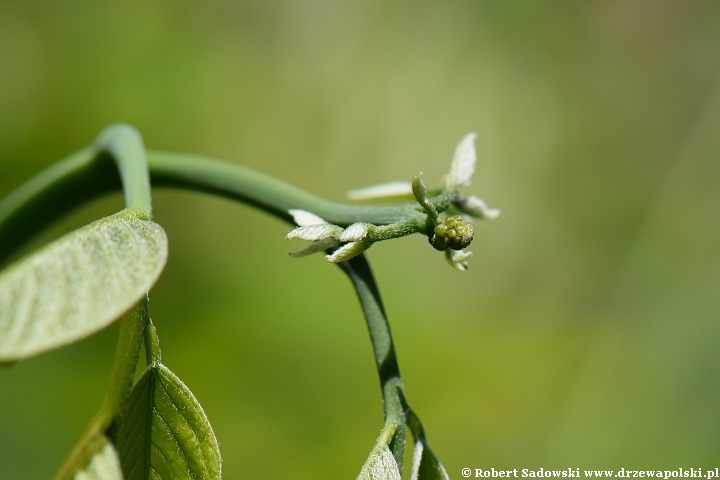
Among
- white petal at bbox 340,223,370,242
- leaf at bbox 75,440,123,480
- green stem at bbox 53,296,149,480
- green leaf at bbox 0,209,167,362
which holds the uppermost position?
white petal at bbox 340,223,370,242

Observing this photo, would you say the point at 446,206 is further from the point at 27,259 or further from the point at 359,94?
the point at 359,94

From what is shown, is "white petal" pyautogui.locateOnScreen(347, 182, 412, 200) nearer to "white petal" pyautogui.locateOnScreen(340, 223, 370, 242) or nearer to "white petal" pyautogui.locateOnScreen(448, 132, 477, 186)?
"white petal" pyautogui.locateOnScreen(448, 132, 477, 186)

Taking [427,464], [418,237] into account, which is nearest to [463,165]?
[427,464]

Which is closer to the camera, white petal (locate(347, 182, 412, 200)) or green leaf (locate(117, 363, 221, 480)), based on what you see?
green leaf (locate(117, 363, 221, 480))

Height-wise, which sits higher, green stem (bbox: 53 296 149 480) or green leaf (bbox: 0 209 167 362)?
green leaf (bbox: 0 209 167 362)

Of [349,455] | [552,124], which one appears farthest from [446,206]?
[552,124]

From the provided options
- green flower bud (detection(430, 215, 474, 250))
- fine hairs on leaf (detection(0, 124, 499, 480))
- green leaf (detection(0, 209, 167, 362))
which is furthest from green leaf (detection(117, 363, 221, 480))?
green flower bud (detection(430, 215, 474, 250))

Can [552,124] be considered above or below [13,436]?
above
